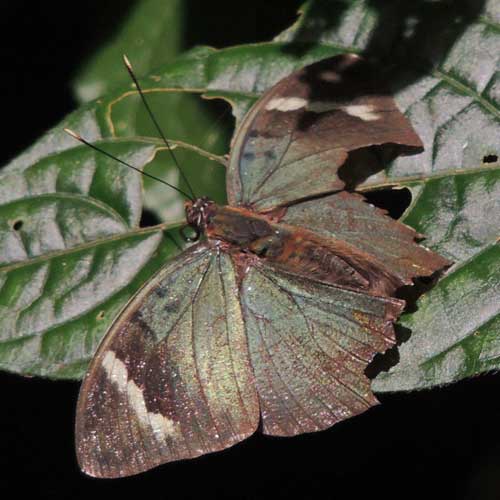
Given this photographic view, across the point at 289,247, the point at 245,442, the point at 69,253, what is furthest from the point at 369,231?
the point at 245,442

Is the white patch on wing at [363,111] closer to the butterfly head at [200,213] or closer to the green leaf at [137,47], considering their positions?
the butterfly head at [200,213]

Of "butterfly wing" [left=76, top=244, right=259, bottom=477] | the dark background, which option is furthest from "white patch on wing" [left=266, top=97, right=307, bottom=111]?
the dark background

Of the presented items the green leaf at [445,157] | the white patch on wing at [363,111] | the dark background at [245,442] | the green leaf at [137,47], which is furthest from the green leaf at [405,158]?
the green leaf at [137,47]

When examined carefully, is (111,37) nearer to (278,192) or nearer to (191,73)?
(191,73)

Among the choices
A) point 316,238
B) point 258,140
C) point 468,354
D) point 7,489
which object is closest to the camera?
point 468,354

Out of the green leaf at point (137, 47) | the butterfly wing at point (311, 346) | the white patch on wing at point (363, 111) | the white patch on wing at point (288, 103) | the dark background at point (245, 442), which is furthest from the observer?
the green leaf at point (137, 47)

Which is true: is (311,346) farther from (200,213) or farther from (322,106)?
(322,106)

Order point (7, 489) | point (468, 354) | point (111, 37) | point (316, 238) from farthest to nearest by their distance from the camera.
Result: 1. point (111, 37)
2. point (7, 489)
3. point (316, 238)
4. point (468, 354)

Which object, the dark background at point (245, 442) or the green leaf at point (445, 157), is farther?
the dark background at point (245, 442)

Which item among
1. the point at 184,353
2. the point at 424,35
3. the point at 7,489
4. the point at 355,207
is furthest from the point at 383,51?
the point at 7,489
